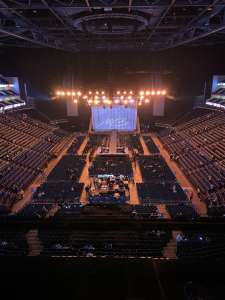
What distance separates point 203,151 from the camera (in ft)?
89.6

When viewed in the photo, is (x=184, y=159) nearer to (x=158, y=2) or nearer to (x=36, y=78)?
(x=158, y=2)

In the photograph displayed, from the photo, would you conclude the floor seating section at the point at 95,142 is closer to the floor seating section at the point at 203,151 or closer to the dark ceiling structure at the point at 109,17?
the floor seating section at the point at 203,151

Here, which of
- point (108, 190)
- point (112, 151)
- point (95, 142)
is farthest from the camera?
point (95, 142)

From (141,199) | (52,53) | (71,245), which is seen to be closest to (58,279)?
(71,245)

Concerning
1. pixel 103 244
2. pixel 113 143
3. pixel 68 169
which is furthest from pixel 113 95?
pixel 103 244

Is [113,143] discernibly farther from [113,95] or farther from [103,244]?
[103,244]

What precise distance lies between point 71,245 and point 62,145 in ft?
82.6

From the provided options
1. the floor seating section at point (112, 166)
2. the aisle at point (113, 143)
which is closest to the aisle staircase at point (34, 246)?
the floor seating section at point (112, 166)

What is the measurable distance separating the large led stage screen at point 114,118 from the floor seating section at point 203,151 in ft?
20.6

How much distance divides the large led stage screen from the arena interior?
17 cm

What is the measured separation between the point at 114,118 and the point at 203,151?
62.7 feet

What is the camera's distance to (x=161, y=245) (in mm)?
11391

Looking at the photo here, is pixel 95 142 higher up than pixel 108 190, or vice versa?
pixel 95 142

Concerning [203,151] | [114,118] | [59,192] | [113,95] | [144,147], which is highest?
[113,95]
